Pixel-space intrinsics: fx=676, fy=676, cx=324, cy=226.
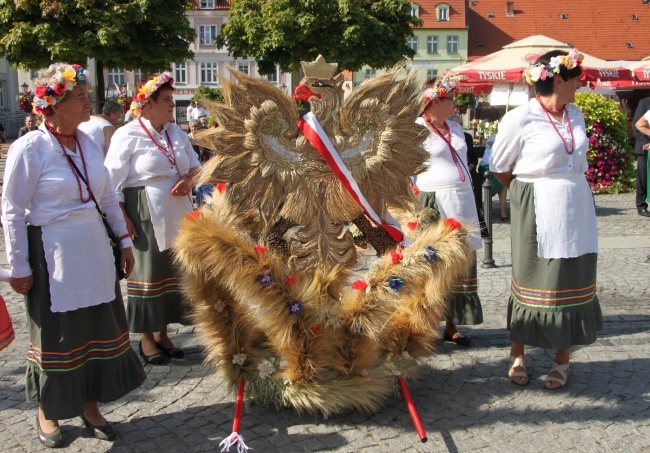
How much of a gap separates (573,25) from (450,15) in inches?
378

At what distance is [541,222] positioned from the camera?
416 centimetres

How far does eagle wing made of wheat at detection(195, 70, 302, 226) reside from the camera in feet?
12.2

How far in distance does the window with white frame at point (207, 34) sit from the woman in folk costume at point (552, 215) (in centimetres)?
4858

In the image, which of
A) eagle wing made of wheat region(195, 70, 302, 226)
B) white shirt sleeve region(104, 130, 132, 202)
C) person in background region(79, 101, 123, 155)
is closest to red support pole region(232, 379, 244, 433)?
eagle wing made of wheat region(195, 70, 302, 226)

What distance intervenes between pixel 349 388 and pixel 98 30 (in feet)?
64.8

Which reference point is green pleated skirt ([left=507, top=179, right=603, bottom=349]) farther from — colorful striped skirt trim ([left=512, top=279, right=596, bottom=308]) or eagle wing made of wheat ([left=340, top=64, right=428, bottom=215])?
eagle wing made of wheat ([left=340, top=64, right=428, bottom=215])

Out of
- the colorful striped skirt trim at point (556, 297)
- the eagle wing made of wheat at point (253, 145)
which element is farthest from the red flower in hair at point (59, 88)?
the colorful striped skirt trim at point (556, 297)

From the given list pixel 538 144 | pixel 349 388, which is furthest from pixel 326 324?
pixel 538 144

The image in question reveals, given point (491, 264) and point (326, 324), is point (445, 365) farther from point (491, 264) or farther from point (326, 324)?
point (491, 264)

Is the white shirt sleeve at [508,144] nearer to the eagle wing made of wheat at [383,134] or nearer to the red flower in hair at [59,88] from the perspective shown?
the eagle wing made of wheat at [383,134]

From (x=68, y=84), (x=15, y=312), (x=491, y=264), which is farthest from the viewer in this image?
(x=491, y=264)

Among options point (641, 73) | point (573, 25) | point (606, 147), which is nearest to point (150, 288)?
point (606, 147)

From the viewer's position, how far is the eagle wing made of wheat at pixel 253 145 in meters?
3.72

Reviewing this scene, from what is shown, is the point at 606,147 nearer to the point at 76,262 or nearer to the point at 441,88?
the point at 441,88
